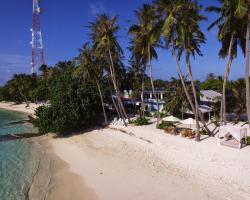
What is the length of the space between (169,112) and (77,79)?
12.9 metres

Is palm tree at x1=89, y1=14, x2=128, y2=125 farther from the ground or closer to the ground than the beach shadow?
farther from the ground

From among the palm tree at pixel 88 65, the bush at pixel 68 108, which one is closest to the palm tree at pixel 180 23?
the palm tree at pixel 88 65

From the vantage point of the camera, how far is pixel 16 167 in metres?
19.4

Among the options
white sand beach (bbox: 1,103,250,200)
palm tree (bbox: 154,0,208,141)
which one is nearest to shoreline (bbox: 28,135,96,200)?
white sand beach (bbox: 1,103,250,200)

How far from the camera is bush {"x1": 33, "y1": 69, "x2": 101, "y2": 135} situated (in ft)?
93.5

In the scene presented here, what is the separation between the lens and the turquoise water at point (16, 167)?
595 inches

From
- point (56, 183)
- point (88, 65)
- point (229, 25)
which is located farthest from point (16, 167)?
point (229, 25)

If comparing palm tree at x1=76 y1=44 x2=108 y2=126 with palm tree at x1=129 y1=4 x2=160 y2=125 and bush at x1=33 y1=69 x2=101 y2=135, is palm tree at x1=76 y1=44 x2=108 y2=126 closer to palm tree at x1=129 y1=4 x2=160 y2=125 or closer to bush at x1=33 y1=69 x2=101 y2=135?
bush at x1=33 y1=69 x2=101 y2=135

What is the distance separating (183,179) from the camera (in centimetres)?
1480

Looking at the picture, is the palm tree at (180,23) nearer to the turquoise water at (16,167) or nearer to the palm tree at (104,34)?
the palm tree at (104,34)

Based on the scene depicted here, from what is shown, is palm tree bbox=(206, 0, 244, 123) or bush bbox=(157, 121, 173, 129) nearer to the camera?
palm tree bbox=(206, 0, 244, 123)

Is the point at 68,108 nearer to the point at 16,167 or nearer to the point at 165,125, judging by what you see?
the point at 16,167

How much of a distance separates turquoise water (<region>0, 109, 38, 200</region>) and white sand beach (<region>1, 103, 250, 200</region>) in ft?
5.07

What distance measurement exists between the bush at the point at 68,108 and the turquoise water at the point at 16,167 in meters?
3.33
